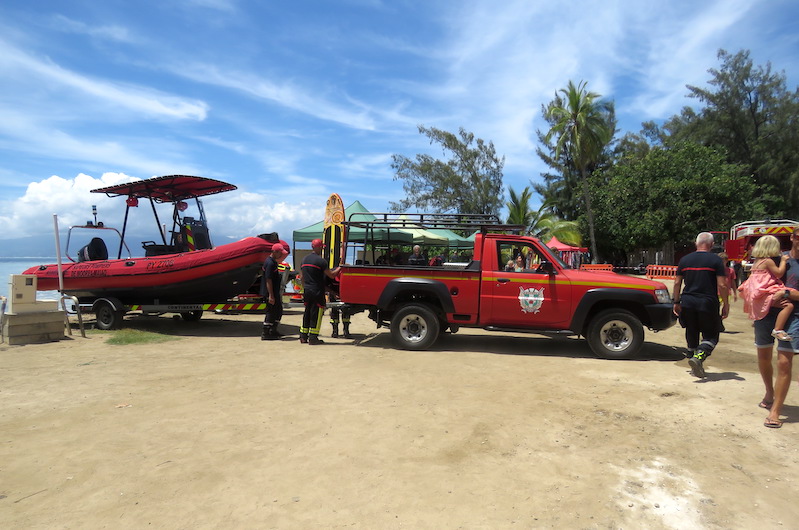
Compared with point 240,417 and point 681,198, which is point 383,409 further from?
point 681,198

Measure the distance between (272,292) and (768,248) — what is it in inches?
279

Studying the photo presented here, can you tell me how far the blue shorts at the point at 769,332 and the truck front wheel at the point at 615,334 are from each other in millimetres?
2456

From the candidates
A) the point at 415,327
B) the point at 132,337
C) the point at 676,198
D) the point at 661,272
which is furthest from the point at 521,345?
the point at 676,198

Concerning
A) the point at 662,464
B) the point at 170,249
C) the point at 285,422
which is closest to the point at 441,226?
the point at 285,422

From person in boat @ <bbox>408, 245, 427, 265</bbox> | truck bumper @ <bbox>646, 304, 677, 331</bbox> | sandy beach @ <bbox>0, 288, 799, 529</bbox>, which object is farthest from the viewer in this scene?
person in boat @ <bbox>408, 245, 427, 265</bbox>

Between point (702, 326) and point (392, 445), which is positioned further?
point (702, 326)

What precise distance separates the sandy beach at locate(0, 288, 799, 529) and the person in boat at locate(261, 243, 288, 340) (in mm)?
1994

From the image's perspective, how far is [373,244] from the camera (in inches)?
320

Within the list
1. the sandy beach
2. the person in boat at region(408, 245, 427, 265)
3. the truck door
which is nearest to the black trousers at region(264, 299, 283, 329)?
the sandy beach

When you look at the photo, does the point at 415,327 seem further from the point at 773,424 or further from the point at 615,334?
the point at 773,424

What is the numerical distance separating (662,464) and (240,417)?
3.52m

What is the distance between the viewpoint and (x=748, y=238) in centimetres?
1659

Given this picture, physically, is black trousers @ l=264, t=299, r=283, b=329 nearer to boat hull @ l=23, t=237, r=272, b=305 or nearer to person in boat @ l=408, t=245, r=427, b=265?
boat hull @ l=23, t=237, r=272, b=305

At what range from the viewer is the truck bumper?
680 centimetres
